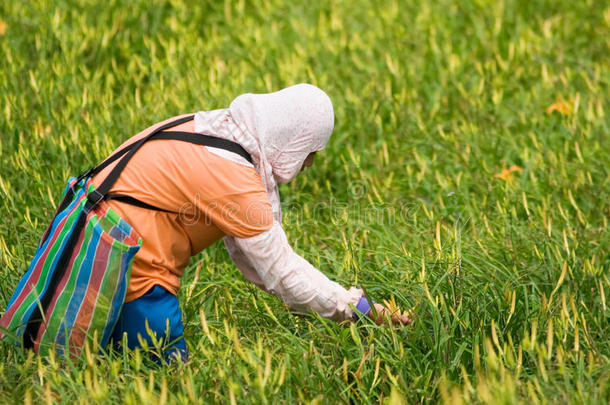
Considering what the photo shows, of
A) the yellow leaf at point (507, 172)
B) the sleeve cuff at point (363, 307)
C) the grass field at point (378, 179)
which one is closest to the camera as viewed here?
the grass field at point (378, 179)

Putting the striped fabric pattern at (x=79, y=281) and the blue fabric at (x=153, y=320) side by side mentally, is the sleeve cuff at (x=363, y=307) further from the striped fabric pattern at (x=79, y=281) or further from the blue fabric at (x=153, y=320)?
the striped fabric pattern at (x=79, y=281)

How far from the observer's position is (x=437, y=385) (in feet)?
7.05

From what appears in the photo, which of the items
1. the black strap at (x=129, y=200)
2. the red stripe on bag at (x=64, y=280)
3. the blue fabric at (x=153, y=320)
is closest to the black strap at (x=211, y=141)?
the black strap at (x=129, y=200)

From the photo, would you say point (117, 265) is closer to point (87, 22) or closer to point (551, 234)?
point (551, 234)

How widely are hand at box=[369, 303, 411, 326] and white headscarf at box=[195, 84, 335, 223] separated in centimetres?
52

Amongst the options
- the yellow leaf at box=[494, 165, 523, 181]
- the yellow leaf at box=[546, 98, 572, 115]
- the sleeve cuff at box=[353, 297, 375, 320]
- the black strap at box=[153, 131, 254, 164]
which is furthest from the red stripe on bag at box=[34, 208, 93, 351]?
the yellow leaf at box=[546, 98, 572, 115]

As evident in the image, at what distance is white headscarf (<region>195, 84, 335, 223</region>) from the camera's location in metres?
2.10

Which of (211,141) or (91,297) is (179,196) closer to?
(211,141)

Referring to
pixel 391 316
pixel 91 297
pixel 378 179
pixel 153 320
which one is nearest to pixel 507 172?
pixel 378 179

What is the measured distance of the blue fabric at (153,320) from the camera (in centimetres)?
215

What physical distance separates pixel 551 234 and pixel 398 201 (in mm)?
717

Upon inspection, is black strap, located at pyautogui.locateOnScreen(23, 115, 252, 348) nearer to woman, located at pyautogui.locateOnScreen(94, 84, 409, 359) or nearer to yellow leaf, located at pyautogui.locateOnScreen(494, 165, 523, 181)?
woman, located at pyautogui.locateOnScreen(94, 84, 409, 359)

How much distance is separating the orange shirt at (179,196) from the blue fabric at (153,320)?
35mm

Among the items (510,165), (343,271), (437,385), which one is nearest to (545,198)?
(510,165)
